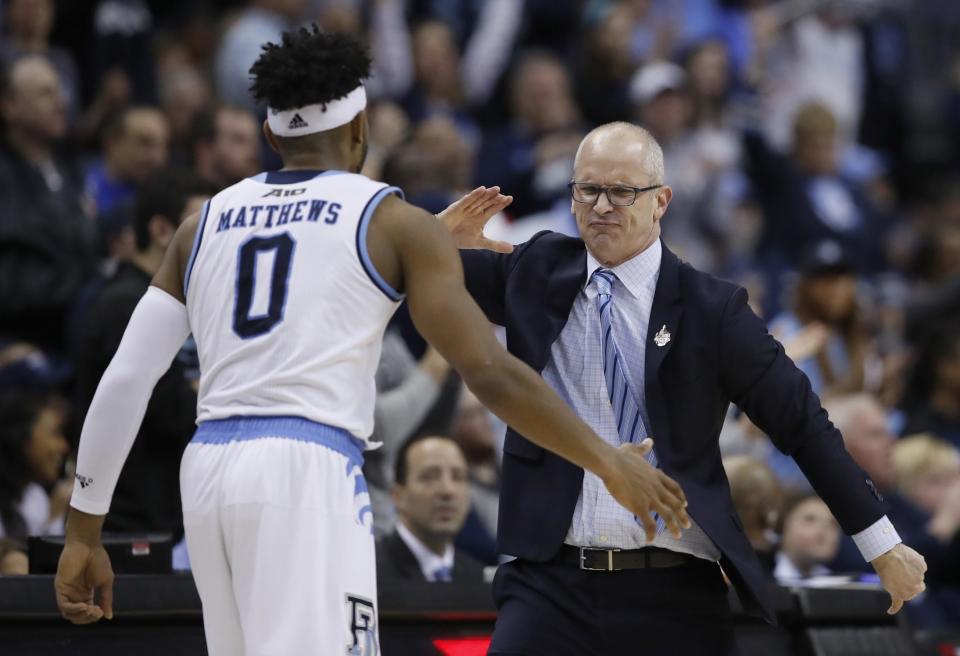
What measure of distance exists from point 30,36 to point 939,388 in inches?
246

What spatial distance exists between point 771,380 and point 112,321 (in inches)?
107

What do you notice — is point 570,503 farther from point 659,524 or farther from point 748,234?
point 748,234

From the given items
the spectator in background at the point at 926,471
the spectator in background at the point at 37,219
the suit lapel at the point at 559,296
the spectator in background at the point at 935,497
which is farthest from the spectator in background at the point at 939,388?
the suit lapel at the point at 559,296

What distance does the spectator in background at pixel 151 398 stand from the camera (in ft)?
20.0

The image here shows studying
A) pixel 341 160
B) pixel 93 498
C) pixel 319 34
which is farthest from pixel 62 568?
pixel 319 34

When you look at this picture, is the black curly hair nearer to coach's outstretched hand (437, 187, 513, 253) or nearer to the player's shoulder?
coach's outstretched hand (437, 187, 513, 253)

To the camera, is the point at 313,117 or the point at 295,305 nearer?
the point at 295,305

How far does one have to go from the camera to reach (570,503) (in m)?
4.62

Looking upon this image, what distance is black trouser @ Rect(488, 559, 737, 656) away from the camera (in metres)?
4.57

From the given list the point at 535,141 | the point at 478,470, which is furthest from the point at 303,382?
the point at 535,141

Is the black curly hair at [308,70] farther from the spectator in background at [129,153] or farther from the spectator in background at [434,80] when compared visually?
the spectator in background at [434,80]

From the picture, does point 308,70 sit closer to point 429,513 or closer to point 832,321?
point 429,513

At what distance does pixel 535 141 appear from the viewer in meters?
11.7

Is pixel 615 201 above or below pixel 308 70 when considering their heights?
below
